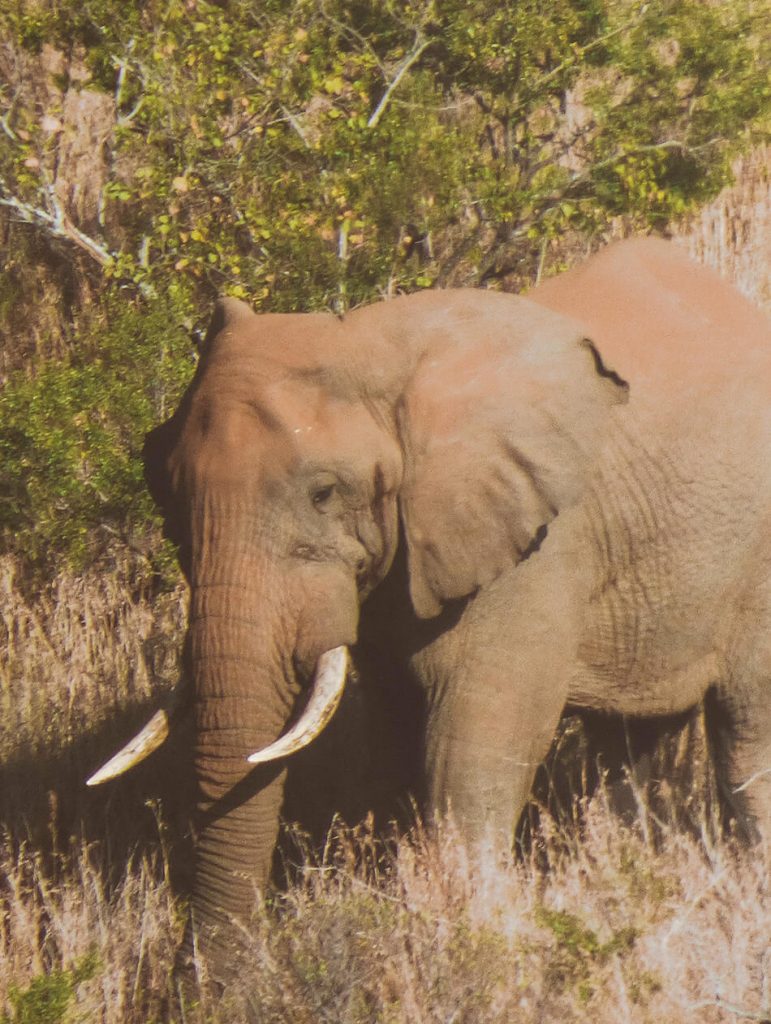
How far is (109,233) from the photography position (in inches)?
388

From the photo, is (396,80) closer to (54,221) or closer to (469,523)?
(54,221)

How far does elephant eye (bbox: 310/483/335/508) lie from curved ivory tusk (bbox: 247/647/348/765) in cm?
41

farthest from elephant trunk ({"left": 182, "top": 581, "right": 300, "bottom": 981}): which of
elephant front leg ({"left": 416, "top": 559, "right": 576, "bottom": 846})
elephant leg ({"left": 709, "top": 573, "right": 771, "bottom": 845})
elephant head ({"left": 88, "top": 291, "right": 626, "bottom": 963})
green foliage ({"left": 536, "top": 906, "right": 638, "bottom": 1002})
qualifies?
elephant leg ({"left": 709, "top": 573, "right": 771, "bottom": 845})

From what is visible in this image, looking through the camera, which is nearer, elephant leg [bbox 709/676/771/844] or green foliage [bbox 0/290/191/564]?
elephant leg [bbox 709/676/771/844]

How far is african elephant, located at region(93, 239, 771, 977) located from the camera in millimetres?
5258

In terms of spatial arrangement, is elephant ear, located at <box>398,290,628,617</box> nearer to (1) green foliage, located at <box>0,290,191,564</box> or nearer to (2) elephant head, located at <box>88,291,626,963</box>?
(2) elephant head, located at <box>88,291,626,963</box>

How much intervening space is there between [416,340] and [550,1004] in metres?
1.92

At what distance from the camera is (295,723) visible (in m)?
5.26

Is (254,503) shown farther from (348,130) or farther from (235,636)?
(348,130)

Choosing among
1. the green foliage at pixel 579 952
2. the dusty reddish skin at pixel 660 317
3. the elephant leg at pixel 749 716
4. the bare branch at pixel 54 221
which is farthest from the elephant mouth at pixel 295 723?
the bare branch at pixel 54 221

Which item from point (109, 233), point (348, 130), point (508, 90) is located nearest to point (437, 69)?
point (508, 90)

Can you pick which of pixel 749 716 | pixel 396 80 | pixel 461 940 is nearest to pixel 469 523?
pixel 461 940

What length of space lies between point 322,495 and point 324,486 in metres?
0.03

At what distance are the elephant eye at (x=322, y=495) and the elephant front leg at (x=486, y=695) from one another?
2.08 feet
